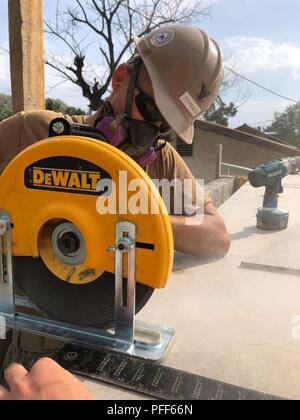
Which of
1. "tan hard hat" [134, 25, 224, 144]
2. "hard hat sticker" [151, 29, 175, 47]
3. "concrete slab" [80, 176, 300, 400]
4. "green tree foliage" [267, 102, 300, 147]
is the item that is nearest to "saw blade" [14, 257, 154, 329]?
"concrete slab" [80, 176, 300, 400]

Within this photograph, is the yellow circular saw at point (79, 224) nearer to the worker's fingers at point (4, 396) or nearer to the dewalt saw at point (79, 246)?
the dewalt saw at point (79, 246)

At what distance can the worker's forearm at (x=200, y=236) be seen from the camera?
1628mm

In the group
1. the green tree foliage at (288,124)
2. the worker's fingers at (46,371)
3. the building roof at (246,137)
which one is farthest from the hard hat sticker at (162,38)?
the green tree foliage at (288,124)

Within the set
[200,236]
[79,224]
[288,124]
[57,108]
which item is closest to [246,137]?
[57,108]

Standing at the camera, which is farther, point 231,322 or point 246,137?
point 246,137

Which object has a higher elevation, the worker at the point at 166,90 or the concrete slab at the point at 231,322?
the worker at the point at 166,90

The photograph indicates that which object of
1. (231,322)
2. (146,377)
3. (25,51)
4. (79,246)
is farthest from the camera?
(25,51)

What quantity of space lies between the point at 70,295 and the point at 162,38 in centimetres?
92

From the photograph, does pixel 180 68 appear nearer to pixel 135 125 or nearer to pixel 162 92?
pixel 162 92

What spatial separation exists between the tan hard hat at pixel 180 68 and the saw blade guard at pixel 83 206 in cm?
46

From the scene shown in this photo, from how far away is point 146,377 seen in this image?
3.27ft

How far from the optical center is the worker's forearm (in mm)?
1628

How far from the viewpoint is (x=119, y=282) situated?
1.07 meters

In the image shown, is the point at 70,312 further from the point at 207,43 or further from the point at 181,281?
the point at 207,43
